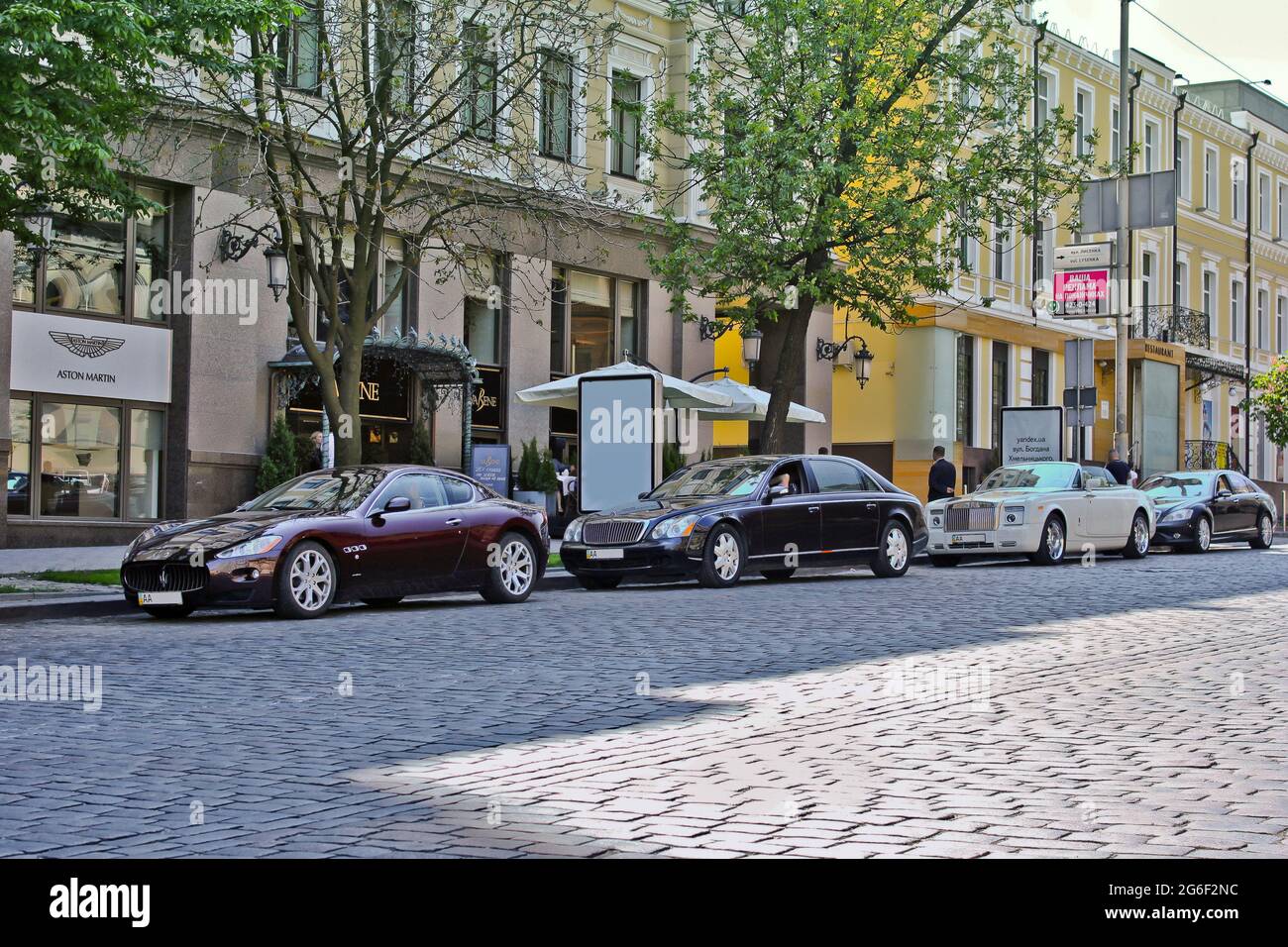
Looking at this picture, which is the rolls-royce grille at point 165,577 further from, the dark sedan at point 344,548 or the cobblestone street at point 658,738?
the cobblestone street at point 658,738

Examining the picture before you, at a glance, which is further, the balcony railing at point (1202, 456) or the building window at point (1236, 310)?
the building window at point (1236, 310)

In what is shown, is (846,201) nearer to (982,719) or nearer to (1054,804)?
(982,719)

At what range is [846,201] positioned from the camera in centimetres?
2525

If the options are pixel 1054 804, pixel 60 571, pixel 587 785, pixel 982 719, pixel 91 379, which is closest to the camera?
pixel 1054 804

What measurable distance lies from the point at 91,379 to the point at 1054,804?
1966 cm

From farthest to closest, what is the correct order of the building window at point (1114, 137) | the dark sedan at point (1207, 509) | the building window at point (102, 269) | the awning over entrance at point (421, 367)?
the building window at point (1114, 137), the dark sedan at point (1207, 509), the awning over entrance at point (421, 367), the building window at point (102, 269)

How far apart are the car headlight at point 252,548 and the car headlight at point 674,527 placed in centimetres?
506

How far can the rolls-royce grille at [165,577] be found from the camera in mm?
14086

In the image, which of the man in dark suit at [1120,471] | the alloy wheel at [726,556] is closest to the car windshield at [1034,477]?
the man in dark suit at [1120,471]

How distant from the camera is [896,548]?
20906 mm

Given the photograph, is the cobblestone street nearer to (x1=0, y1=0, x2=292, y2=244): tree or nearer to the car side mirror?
the car side mirror

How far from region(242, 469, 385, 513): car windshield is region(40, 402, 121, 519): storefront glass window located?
8165mm

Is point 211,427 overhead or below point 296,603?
overhead
